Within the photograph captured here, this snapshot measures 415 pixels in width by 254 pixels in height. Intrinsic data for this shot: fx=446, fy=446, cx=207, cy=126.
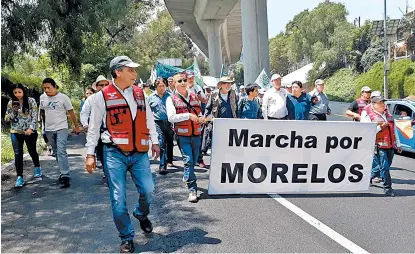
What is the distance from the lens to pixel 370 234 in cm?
505

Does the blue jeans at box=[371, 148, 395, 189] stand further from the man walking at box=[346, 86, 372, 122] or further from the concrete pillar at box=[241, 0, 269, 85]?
the concrete pillar at box=[241, 0, 269, 85]

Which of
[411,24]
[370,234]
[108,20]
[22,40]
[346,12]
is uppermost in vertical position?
[346,12]

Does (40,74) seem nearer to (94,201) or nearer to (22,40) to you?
(22,40)

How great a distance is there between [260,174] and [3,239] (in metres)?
3.62

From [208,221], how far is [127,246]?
1.36m

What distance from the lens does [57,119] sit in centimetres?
775

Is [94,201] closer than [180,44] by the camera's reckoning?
Yes

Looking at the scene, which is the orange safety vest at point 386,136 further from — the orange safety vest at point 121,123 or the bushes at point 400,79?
the bushes at point 400,79

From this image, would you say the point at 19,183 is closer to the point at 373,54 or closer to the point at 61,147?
the point at 61,147

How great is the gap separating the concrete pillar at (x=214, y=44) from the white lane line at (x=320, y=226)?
38325 mm

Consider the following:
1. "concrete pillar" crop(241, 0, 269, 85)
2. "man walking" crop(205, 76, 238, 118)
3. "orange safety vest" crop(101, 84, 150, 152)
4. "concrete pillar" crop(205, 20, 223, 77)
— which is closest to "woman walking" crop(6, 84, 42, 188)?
"man walking" crop(205, 76, 238, 118)

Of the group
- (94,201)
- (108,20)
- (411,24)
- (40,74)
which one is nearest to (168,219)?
(94,201)

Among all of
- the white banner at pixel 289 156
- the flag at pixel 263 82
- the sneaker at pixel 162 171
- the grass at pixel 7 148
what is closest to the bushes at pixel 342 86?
the flag at pixel 263 82

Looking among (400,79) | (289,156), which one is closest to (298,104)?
(289,156)
